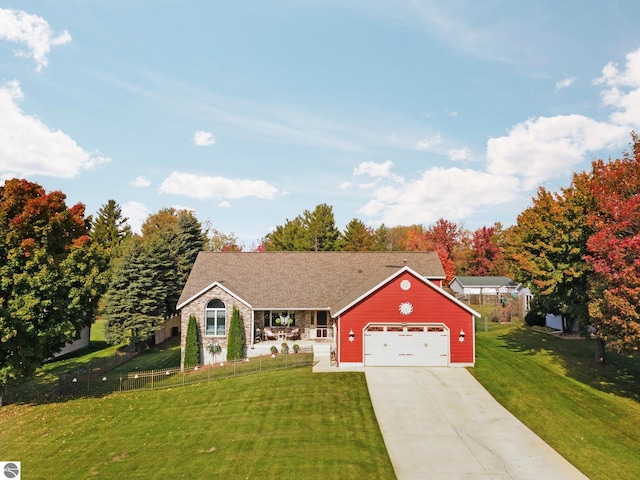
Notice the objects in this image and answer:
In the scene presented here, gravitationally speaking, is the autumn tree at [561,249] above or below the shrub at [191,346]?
above

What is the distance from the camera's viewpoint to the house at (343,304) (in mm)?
28062

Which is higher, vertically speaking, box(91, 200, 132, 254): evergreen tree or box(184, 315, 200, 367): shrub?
box(91, 200, 132, 254): evergreen tree

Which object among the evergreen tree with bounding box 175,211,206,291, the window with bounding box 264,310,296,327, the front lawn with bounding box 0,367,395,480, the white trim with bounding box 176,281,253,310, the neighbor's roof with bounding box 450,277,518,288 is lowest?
the front lawn with bounding box 0,367,395,480

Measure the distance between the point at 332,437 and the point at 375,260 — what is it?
22198 millimetres

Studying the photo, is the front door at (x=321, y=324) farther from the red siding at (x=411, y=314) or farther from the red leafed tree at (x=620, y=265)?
the red leafed tree at (x=620, y=265)

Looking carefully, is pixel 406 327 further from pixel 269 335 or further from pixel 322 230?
pixel 322 230

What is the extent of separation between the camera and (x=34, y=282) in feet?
75.9

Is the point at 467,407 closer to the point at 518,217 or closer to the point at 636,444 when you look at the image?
the point at 636,444

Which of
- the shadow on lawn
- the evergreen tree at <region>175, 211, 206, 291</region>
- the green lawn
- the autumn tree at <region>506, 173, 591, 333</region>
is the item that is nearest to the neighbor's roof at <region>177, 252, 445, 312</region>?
the autumn tree at <region>506, 173, 591, 333</region>

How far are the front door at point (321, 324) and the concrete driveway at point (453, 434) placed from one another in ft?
27.9

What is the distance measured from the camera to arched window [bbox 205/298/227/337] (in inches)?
1271

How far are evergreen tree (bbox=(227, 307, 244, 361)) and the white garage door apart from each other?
360 inches

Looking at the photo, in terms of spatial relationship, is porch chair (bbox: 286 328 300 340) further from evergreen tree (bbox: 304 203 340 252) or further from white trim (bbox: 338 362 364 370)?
evergreen tree (bbox: 304 203 340 252)

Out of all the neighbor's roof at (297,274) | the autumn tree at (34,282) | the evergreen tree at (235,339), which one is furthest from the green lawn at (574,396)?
the autumn tree at (34,282)
